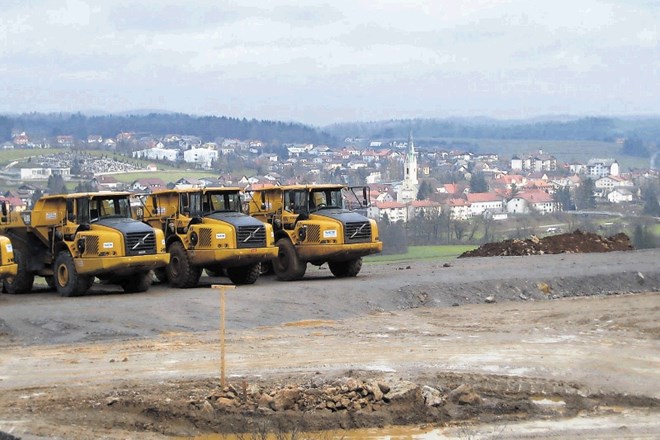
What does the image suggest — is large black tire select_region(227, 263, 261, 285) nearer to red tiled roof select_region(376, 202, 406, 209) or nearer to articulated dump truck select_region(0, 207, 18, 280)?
articulated dump truck select_region(0, 207, 18, 280)

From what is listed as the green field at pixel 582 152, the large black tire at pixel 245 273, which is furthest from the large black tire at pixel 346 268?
the green field at pixel 582 152

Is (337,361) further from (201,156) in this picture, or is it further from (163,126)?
(163,126)

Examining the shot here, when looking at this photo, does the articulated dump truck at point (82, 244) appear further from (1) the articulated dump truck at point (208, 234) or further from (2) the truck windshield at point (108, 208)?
(1) the articulated dump truck at point (208, 234)

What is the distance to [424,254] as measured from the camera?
47.6 metres

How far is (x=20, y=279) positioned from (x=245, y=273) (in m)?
5.37

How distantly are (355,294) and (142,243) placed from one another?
4909 millimetres

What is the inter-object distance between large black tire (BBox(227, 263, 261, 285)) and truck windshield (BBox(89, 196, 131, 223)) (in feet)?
10.1

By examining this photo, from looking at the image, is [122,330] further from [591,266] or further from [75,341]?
[591,266]

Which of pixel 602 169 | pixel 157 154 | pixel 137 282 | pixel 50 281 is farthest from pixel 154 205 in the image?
pixel 602 169

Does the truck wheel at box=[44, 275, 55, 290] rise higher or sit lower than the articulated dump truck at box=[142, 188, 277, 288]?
lower

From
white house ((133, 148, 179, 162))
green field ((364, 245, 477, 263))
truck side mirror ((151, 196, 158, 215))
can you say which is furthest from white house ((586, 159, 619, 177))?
truck side mirror ((151, 196, 158, 215))

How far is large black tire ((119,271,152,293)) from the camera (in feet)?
90.3

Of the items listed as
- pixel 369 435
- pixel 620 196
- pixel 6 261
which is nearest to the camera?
pixel 369 435

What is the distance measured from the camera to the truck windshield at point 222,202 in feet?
94.7
